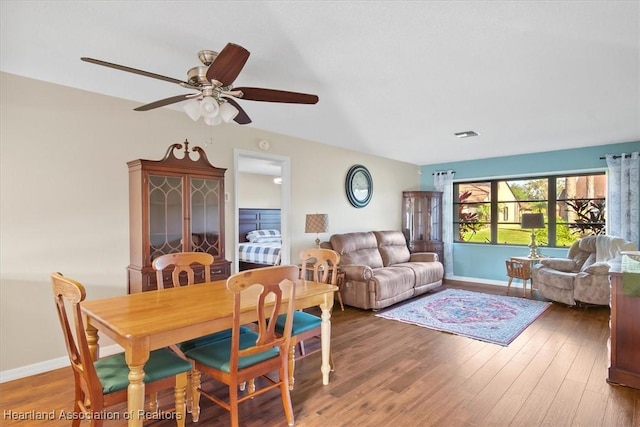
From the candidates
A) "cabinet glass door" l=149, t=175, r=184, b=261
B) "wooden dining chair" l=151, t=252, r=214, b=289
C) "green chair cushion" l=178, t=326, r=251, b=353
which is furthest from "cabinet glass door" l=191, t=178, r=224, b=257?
"green chair cushion" l=178, t=326, r=251, b=353

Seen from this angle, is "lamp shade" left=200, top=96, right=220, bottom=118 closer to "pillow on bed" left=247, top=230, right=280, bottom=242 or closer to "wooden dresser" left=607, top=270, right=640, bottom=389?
"wooden dresser" left=607, top=270, right=640, bottom=389

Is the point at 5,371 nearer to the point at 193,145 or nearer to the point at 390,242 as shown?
the point at 193,145

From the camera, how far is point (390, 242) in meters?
6.12

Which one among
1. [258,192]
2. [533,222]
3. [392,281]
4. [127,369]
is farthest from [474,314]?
[258,192]

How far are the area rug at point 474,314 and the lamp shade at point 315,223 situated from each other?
1365mm

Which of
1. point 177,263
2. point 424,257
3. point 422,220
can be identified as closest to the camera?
point 177,263

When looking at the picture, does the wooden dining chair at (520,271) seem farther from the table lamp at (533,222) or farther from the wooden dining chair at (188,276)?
the wooden dining chair at (188,276)

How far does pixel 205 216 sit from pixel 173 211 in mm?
336

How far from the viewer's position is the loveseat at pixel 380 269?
466 cm

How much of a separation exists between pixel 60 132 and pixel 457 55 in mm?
3393

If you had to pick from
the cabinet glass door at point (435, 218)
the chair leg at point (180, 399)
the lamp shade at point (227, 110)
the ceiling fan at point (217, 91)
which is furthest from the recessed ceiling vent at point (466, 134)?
the chair leg at point (180, 399)

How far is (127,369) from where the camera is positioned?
6.15 ft

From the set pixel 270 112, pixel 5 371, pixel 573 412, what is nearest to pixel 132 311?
pixel 5 371

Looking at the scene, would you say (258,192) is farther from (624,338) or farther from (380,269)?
(624,338)
